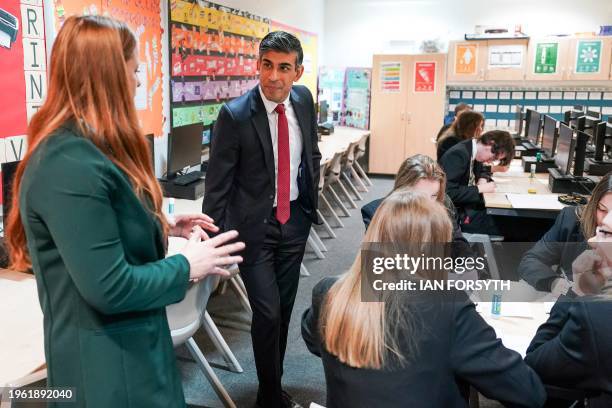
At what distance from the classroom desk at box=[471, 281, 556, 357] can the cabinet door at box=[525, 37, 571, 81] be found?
6.45m

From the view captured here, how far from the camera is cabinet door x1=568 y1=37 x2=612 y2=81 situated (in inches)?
299

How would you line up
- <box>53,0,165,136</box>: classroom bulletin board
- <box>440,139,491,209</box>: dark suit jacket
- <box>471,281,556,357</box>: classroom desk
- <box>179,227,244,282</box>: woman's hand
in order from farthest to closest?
<box>440,139,491,209</box>: dark suit jacket
<box>53,0,165,136</box>: classroom bulletin board
<box>471,281,556,357</box>: classroom desk
<box>179,227,244,282</box>: woman's hand

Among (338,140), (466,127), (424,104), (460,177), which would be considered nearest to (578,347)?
(460,177)

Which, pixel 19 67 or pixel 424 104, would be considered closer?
pixel 19 67

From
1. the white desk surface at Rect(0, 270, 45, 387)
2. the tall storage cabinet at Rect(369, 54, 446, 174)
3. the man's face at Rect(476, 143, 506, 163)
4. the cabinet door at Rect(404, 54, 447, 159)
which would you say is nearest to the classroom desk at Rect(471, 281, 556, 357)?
the white desk surface at Rect(0, 270, 45, 387)

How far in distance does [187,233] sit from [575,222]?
1861 mm

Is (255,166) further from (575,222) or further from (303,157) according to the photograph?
(575,222)

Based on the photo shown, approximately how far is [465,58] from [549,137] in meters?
3.24

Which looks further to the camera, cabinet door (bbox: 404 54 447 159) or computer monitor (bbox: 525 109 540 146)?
cabinet door (bbox: 404 54 447 159)

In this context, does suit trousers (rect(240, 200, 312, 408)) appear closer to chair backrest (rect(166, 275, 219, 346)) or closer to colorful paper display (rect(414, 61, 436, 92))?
chair backrest (rect(166, 275, 219, 346))

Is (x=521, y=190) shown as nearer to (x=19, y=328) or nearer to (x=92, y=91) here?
(x=19, y=328)

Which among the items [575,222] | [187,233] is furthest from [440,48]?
[187,233]

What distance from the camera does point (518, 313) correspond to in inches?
78.2

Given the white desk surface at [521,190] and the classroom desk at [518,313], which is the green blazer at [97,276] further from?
the white desk surface at [521,190]
